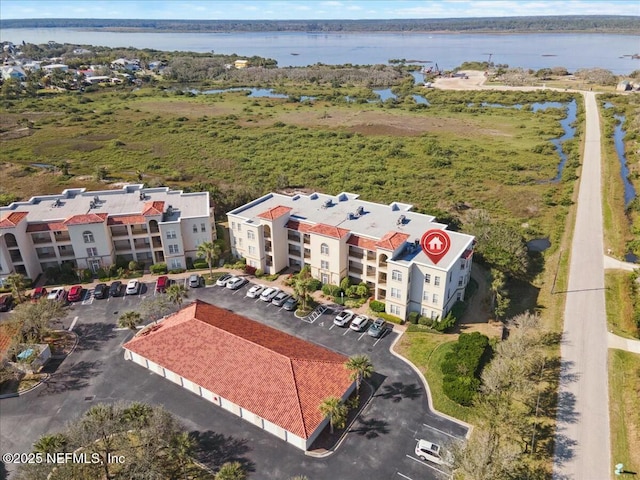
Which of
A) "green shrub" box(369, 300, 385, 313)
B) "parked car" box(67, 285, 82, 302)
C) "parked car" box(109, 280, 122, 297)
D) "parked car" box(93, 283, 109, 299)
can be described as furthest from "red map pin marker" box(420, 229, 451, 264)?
"parked car" box(67, 285, 82, 302)

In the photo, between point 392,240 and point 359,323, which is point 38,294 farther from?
point 392,240

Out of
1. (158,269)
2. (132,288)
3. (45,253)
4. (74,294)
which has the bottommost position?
(132,288)

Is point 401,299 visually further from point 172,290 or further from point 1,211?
point 1,211

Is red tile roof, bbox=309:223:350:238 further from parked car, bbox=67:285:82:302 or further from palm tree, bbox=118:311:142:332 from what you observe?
parked car, bbox=67:285:82:302

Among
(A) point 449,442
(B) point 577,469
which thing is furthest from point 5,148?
(B) point 577,469

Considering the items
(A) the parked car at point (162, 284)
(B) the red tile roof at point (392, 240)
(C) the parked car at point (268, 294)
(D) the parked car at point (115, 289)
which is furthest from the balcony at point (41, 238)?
(B) the red tile roof at point (392, 240)

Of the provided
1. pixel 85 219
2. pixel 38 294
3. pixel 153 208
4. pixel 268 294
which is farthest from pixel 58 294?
pixel 268 294
